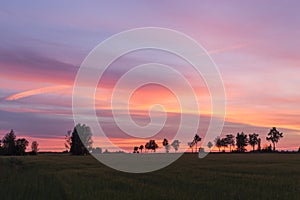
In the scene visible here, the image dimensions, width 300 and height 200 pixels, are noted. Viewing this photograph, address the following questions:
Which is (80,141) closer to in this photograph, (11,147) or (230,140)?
(11,147)

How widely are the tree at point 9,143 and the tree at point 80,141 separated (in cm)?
1706

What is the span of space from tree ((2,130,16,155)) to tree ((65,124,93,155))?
56.0 feet

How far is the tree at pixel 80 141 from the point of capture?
383 ft

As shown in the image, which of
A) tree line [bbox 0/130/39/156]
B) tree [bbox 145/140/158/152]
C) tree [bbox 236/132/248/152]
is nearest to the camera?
tree line [bbox 0/130/39/156]

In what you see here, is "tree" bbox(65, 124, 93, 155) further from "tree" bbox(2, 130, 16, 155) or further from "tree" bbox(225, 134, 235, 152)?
"tree" bbox(225, 134, 235, 152)

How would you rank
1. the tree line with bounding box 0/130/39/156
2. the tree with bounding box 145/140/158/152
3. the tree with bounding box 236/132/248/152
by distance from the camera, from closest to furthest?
1. the tree line with bounding box 0/130/39/156
2. the tree with bounding box 236/132/248/152
3. the tree with bounding box 145/140/158/152

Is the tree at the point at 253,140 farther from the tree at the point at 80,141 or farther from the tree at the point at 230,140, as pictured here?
the tree at the point at 80,141

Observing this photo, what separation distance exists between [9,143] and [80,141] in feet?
71.8

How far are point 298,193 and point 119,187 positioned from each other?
7048 mm

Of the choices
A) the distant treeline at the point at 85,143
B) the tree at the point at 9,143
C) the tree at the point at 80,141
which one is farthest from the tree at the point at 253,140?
the tree at the point at 9,143

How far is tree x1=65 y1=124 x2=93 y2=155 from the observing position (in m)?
117

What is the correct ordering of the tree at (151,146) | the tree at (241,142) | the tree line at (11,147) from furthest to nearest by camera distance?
the tree at (151,146) → the tree at (241,142) → the tree line at (11,147)

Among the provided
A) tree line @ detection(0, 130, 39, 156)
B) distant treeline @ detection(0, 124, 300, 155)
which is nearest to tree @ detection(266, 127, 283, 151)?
distant treeline @ detection(0, 124, 300, 155)

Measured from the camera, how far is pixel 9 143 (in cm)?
12050
